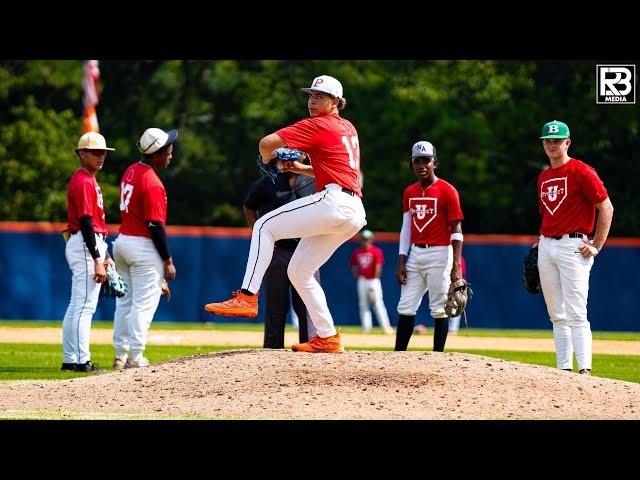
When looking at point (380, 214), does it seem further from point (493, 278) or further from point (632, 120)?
point (493, 278)

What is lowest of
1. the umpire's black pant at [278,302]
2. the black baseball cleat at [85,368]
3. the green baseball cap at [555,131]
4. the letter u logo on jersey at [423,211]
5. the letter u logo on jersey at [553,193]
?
the black baseball cleat at [85,368]

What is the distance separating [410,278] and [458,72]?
2796 cm

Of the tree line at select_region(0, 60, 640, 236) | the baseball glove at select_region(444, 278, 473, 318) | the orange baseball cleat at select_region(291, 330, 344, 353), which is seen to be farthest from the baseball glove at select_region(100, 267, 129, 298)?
the tree line at select_region(0, 60, 640, 236)

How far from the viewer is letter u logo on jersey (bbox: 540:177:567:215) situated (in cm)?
1077

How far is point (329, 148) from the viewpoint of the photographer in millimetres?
9109

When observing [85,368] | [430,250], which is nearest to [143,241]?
[85,368]

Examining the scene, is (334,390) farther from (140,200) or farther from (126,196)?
(126,196)

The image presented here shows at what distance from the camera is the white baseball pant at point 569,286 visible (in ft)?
35.1

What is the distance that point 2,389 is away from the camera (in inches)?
374

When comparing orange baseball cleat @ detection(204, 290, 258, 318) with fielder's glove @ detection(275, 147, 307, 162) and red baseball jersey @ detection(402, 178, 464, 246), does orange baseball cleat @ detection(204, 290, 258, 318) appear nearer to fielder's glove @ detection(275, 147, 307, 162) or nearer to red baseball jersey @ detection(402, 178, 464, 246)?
fielder's glove @ detection(275, 147, 307, 162)

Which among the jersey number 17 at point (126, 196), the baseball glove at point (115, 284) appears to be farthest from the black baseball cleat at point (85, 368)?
the jersey number 17 at point (126, 196)

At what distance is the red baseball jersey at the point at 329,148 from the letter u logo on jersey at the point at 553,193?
95.5 inches

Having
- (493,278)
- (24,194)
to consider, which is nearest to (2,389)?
(493,278)

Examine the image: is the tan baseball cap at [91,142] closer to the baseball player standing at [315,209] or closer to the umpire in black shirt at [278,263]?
the umpire in black shirt at [278,263]
